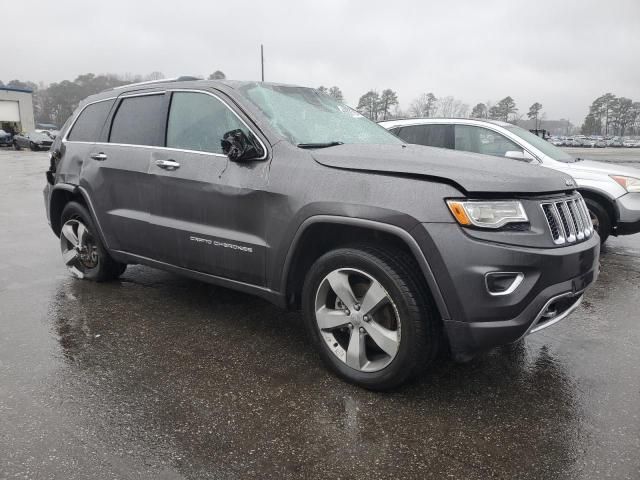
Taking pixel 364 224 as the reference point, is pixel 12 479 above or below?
below

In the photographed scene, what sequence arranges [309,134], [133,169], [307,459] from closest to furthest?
[307,459]
[309,134]
[133,169]

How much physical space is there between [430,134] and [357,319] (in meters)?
5.01

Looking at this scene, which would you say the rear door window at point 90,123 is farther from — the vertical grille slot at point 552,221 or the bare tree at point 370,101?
the bare tree at point 370,101

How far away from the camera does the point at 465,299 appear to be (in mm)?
2598

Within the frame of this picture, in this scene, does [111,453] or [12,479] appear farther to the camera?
[111,453]

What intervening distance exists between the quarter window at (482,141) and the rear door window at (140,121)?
14.1ft

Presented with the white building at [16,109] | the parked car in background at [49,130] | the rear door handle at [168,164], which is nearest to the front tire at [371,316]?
the rear door handle at [168,164]

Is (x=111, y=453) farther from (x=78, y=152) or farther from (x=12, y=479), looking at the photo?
(x=78, y=152)

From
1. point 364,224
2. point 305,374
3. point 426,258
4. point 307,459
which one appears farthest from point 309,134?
point 307,459

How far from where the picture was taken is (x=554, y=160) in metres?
6.65

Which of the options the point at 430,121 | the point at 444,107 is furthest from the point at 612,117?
the point at 430,121

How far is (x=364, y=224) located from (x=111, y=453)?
165 centimetres

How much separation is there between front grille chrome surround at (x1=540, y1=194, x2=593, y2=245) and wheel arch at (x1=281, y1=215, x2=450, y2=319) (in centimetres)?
69

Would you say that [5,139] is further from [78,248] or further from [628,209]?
[628,209]
